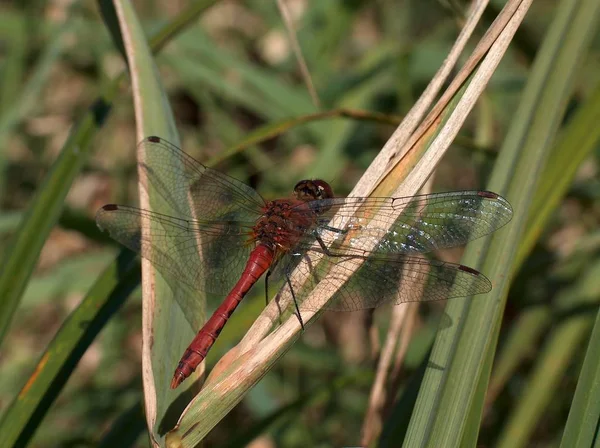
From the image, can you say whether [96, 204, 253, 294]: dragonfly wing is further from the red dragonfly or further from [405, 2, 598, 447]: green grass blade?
[405, 2, 598, 447]: green grass blade

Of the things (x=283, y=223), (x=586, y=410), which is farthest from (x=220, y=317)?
(x=586, y=410)

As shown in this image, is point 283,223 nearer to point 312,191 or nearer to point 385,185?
point 312,191

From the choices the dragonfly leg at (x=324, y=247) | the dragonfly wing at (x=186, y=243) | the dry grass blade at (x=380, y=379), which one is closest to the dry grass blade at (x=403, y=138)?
the dragonfly leg at (x=324, y=247)

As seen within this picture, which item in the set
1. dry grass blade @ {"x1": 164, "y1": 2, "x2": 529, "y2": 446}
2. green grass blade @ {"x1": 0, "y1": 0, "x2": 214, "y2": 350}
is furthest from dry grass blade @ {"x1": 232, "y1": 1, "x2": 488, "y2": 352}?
green grass blade @ {"x1": 0, "y1": 0, "x2": 214, "y2": 350}

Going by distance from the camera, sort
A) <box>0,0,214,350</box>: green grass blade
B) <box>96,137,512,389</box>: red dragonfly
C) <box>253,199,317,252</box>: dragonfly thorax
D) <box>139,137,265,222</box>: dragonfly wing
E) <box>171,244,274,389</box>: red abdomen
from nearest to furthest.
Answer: <box>171,244,274,389</box>: red abdomen
<box>96,137,512,389</box>: red dragonfly
<box>0,0,214,350</box>: green grass blade
<box>139,137,265,222</box>: dragonfly wing
<box>253,199,317,252</box>: dragonfly thorax

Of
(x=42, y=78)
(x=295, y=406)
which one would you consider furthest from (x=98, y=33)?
(x=295, y=406)

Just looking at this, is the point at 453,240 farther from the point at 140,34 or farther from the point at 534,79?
the point at 140,34

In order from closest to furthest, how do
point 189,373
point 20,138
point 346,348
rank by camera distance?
point 189,373
point 346,348
point 20,138

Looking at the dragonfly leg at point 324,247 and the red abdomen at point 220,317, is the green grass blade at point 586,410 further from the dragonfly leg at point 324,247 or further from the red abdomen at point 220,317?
the red abdomen at point 220,317
